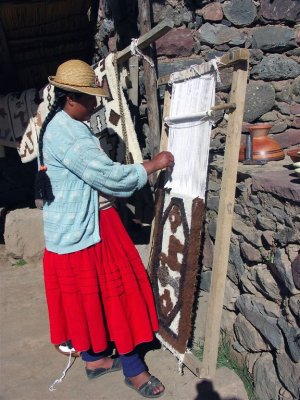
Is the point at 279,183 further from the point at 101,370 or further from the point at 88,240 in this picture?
the point at 101,370

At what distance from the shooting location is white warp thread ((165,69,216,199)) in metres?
2.28

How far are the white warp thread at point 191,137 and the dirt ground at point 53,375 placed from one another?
1112 millimetres

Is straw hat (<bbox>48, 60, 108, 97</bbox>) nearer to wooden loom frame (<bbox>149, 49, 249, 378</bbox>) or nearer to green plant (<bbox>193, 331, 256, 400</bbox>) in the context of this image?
wooden loom frame (<bbox>149, 49, 249, 378</bbox>)

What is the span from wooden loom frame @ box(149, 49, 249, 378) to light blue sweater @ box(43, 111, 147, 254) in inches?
16.8

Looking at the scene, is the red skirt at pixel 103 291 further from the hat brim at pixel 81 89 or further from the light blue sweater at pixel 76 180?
the hat brim at pixel 81 89

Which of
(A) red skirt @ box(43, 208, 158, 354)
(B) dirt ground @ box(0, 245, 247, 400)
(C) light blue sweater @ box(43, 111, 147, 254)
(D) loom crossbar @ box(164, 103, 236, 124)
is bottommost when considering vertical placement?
(B) dirt ground @ box(0, 245, 247, 400)

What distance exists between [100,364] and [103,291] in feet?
1.91

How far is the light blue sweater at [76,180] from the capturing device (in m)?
2.30

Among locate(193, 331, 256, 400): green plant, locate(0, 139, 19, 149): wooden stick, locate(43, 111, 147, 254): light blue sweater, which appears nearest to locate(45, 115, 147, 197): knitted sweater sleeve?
locate(43, 111, 147, 254): light blue sweater

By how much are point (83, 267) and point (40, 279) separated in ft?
6.46

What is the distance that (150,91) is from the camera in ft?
10.7

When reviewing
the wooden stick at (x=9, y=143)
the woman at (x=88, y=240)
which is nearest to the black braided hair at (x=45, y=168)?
the woman at (x=88, y=240)

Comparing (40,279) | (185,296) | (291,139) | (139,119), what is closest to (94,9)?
(139,119)

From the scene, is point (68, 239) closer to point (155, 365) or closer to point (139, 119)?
point (155, 365)
